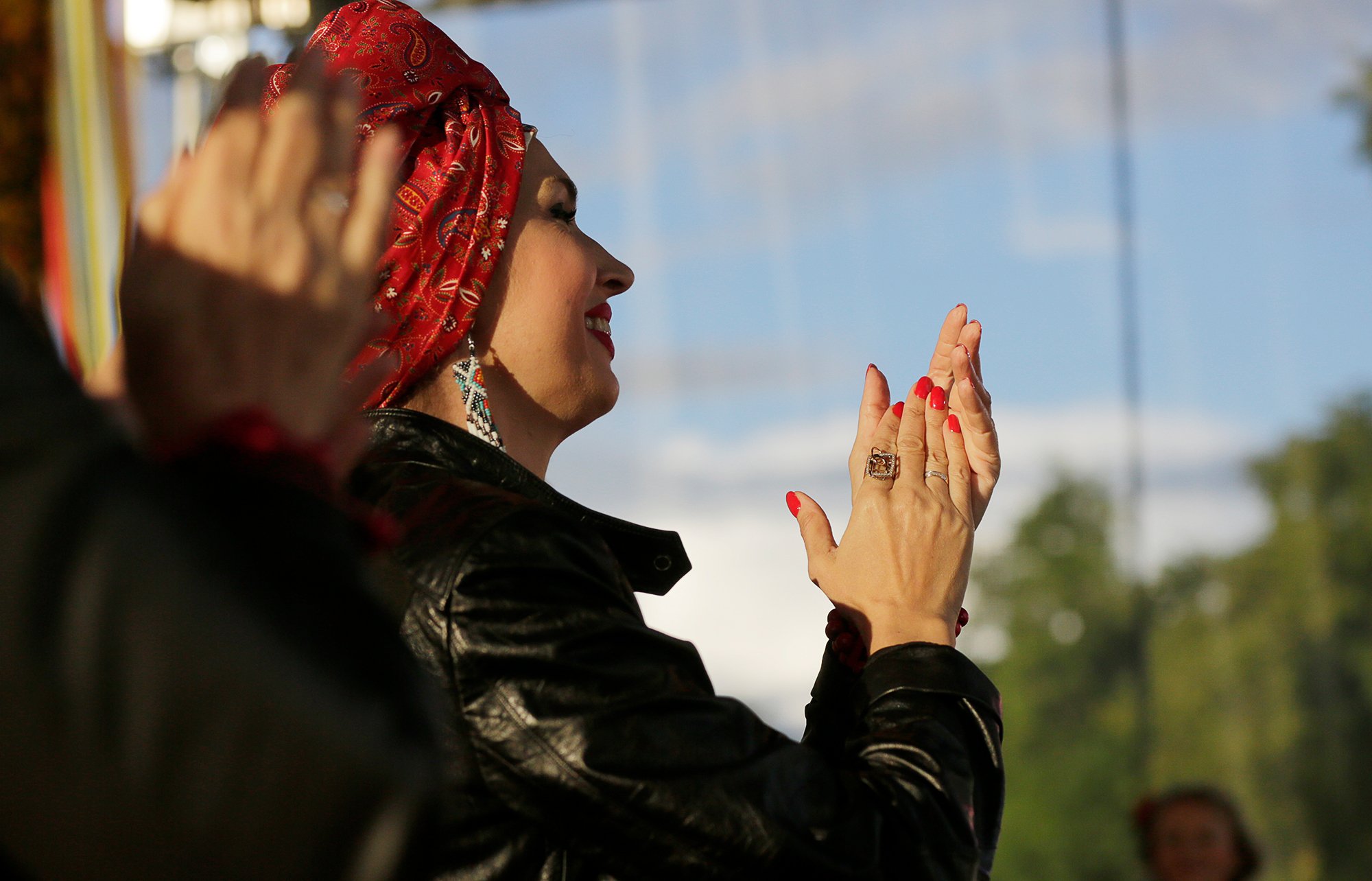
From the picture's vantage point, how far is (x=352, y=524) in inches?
30.1

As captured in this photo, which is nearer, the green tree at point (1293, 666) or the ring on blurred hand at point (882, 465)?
the ring on blurred hand at point (882, 465)

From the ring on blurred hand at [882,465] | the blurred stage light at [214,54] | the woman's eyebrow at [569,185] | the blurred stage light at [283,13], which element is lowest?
the ring on blurred hand at [882,465]

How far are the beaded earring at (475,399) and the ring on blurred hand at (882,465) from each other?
1.33ft

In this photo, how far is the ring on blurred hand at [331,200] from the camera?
818mm

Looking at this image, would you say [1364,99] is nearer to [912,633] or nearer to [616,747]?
[912,633]

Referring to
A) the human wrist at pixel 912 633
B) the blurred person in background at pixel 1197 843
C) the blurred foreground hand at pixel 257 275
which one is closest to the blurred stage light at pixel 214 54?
the blurred person in background at pixel 1197 843

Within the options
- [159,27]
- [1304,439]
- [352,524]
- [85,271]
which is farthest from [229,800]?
[1304,439]

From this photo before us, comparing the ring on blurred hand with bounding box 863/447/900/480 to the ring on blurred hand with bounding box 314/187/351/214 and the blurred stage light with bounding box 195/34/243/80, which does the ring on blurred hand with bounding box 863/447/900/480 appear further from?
the blurred stage light with bounding box 195/34/243/80

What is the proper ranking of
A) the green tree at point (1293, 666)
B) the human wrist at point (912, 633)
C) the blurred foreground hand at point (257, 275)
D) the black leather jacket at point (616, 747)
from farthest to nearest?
the green tree at point (1293, 666)
the human wrist at point (912, 633)
the black leather jacket at point (616, 747)
the blurred foreground hand at point (257, 275)

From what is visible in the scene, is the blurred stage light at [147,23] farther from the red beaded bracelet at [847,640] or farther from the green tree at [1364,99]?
the green tree at [1364,99]

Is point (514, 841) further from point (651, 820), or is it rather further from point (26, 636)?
point (26, 636)

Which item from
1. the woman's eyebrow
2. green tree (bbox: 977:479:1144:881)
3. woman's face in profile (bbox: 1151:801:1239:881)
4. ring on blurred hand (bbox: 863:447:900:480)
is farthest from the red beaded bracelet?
green tree (bbox: 977:479:1144:881)

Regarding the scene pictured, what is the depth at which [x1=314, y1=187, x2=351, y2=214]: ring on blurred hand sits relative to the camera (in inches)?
32.2

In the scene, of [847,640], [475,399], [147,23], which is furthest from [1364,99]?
[475,399]
